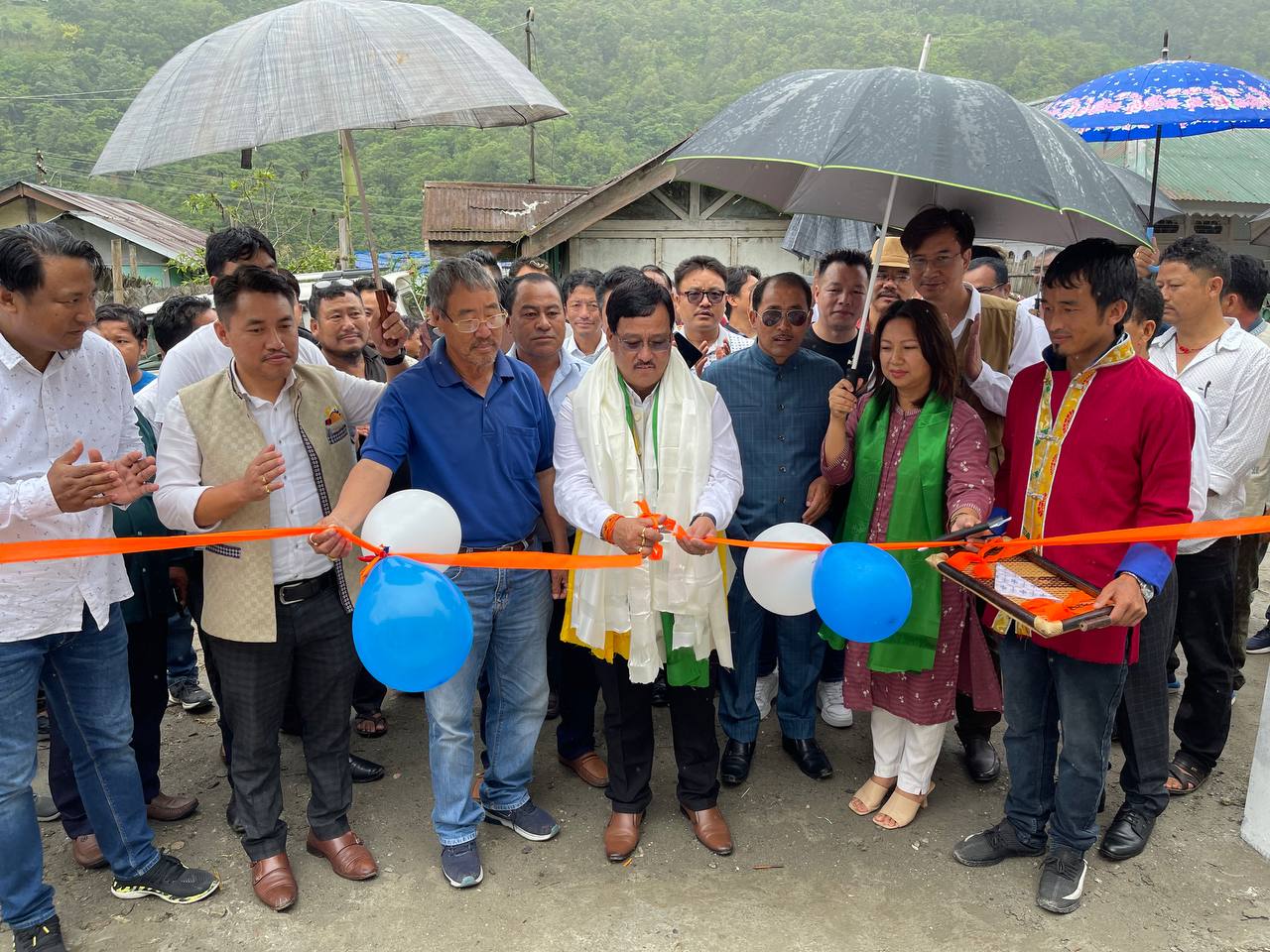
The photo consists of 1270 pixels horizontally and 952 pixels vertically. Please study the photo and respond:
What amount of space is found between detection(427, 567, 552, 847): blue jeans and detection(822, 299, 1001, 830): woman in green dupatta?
3.99ft

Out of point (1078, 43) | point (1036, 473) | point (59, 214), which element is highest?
point (1078, 43)

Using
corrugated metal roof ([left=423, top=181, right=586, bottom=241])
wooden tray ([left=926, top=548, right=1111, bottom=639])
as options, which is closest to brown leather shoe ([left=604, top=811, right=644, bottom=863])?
wooden tray ([left=926, top=548, right=1111, bottom=639])

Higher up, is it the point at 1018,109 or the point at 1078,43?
the point at 1078,43

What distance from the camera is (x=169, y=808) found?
3.64 m

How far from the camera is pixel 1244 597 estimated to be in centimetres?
432

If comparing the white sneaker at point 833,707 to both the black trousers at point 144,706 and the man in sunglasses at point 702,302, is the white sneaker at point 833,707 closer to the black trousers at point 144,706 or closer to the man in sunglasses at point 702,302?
the man in sunglasses at point 702,302

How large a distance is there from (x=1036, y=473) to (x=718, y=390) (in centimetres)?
129

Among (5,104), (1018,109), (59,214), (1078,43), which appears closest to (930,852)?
(1018,109)

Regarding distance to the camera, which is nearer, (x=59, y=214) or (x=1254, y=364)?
(x=1254, y=364)

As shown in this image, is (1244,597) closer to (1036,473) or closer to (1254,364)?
(1254,364)

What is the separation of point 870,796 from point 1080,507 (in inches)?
61.9

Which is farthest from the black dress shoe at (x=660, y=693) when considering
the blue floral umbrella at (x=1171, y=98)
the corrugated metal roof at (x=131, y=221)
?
Answer: the corrugated metal roof at (x=131, y=221)

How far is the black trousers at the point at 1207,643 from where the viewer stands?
12.2ft

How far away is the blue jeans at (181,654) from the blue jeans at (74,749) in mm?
1796
